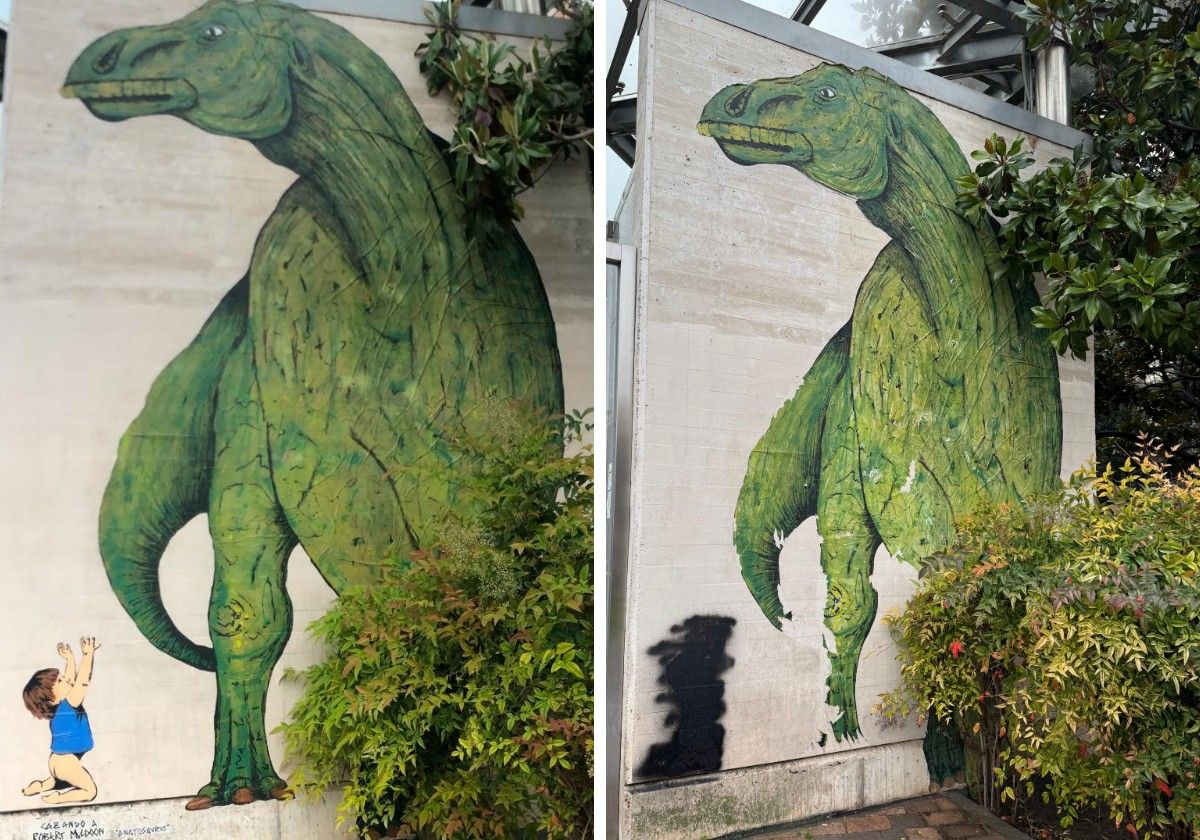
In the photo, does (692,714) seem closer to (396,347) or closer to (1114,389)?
(396,347)

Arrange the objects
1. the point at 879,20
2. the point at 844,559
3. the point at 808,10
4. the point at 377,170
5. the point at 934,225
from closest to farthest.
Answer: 1. the point at 377,170
2. the point at 844,559
3. the point at 934,225
4. the point at 808,10
5. the point at 879,20

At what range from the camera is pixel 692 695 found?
238cm

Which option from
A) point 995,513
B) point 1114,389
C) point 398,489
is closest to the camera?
point 398,489

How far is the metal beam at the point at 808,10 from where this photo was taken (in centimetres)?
297

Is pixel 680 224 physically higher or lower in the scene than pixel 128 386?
higher

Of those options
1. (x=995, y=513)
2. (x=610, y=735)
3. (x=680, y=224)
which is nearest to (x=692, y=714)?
(x=610, y=735)

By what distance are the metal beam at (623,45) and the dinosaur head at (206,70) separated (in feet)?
3.49

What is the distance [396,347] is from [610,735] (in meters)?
1.39

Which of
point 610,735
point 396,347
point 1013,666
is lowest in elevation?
point 610,735

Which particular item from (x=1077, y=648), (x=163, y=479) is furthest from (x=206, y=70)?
(x=1077, y=648)

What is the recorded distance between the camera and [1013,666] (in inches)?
95.1

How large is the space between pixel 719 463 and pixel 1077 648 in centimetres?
113

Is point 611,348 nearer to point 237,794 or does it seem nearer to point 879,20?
point 237,794

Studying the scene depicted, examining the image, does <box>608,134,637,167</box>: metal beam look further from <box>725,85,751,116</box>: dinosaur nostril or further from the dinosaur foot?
the dinosaur foot
